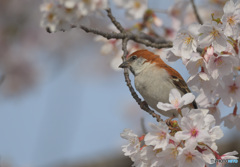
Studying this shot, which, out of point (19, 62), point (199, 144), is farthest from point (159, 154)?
point (19, 62)

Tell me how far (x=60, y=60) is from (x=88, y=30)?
4137 mm

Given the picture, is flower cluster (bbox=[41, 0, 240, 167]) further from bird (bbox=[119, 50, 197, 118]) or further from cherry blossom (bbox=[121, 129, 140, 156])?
bird (bbox=[119, 50, 197, 118])

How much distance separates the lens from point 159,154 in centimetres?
245

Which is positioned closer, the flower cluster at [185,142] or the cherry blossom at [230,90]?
the flower cluster at [185,142]

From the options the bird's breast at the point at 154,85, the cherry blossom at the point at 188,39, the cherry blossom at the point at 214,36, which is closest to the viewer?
the cherry blossom at the point at 214,36

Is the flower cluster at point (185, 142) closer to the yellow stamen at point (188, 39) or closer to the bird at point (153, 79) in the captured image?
the yellow stamen at point (188, 39)

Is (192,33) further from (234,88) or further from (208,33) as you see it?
(234,88)

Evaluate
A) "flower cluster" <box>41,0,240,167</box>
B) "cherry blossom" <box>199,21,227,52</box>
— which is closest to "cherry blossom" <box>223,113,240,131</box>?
"flower cluster" <box>41,0,240,167</box>

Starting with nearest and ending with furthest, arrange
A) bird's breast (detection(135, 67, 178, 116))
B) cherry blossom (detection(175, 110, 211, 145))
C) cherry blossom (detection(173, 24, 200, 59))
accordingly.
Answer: cherry blossom (detection(175, 110, 211, 145))
cherry blossom (detection(173, 24, 200, 59))
bird's breast (detection(135, 67, 178, 116))

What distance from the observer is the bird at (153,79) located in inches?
152

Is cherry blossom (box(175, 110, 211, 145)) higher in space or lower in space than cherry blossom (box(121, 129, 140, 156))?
lower

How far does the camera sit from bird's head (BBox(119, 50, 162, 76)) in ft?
14.0

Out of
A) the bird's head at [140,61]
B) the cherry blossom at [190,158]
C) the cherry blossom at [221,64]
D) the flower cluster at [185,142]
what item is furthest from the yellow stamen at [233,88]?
the bird's head at [140,61]

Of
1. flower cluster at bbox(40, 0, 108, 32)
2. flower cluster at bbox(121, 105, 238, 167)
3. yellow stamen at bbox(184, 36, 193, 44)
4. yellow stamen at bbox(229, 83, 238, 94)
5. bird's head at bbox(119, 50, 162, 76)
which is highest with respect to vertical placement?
flower cluster at bbox(40, 0, 108, 32)
